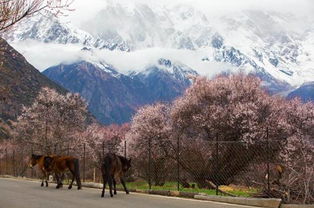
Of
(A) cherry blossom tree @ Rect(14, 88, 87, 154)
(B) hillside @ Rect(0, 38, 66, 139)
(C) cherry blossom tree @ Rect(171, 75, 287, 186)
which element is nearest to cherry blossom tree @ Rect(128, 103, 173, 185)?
(C) cherry blossom tree @ Rect(171, 75, 287, 186)

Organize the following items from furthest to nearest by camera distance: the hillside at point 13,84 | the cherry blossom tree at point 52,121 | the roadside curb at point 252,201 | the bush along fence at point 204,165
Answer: the cherry blossom tree at point 52,121, the bush along fence at point 204,165, the roadside curb at point 252,201, the hillside at point 13,84

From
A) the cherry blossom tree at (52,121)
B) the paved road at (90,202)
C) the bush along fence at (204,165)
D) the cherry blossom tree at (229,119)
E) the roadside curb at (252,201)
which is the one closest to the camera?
the roadside curb at (252,201)

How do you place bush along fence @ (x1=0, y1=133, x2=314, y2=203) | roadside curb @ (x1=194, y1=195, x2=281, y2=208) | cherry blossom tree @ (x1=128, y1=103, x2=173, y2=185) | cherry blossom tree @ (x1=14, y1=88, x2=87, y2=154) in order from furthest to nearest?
cherry blossom tree @ (x1=14, y1=88, x2=87, y2=154)
cherry blossom tree @ (x1=128, y1=103, x2=173, y2=185)
bush along fence @ (x1=0, y1=133, x2=314, y2=203)
roadside curb @ (x1=194, y1=195, x2=281, y2=208)

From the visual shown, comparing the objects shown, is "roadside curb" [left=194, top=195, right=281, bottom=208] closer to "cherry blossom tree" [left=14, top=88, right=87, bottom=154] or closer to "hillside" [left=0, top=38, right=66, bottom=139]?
"hillside" [left=0, top=38, right=66, bottom=139]

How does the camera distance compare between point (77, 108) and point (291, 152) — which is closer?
point (291, 152)

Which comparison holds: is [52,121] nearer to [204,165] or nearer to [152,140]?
[152,140]

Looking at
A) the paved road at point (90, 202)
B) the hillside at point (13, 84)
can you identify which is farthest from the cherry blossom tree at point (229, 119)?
the paved road at point (90, 202)

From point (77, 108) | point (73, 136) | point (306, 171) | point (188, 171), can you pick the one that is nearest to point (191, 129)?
point (188, 171)

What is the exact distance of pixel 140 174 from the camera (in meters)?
36.7

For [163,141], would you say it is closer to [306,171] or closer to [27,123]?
[306,171]

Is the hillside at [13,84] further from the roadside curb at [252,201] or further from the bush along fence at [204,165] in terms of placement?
the bush along fence at [204,165]

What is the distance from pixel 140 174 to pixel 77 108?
76.5 feet

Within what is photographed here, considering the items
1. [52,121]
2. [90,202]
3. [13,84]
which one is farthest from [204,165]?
[52,121]

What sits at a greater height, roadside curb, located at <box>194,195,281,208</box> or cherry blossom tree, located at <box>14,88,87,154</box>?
cherry blossom tree, located at <box>14,88,87,154</box>
